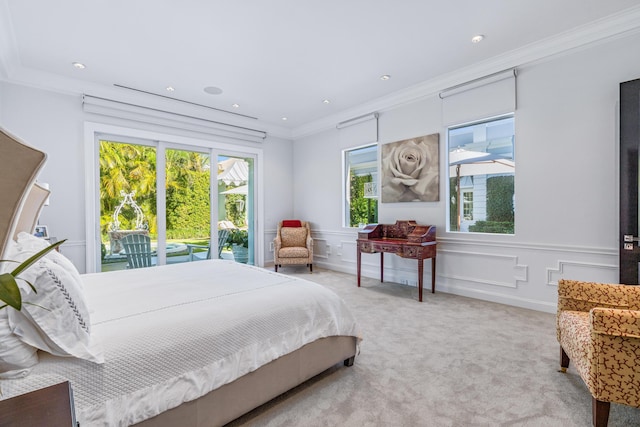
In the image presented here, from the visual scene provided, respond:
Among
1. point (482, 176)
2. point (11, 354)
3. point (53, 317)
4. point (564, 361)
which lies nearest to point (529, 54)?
point (482, 176)

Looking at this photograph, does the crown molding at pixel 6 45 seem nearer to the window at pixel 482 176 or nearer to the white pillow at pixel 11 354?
the white pillow at pixel 11 354

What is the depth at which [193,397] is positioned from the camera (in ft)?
4.46

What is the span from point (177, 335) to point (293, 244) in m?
4.13

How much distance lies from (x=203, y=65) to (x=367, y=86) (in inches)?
82.3

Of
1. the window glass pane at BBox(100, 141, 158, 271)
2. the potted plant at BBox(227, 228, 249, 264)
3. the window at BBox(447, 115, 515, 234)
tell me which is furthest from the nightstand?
the potted plant at BBox(227, 228, 249, 264)

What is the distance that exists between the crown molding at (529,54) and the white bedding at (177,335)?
322 cm

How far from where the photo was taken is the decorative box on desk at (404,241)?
144 inches

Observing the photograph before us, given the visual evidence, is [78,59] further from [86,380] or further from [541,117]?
[541,117]

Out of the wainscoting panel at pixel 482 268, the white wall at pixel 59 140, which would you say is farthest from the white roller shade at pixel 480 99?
the white wall at pixel 59 140

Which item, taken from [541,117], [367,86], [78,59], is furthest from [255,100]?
[541,117]

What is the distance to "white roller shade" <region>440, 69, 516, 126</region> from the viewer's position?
341 cm

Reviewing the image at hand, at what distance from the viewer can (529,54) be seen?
3219mm

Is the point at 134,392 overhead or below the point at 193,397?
overhead

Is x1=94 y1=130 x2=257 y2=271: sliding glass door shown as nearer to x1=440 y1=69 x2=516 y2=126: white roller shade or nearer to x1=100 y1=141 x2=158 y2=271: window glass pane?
x1=100 y1=141 x2=158 y2=271: window glass pane
